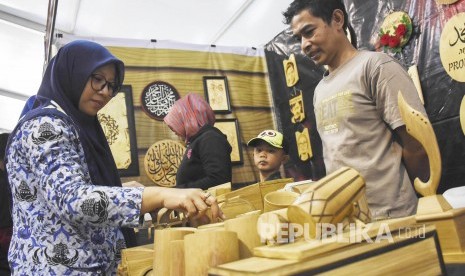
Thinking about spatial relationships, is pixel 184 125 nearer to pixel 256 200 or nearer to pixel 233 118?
pixel 256 200

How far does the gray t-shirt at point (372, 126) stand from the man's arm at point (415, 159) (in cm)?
7

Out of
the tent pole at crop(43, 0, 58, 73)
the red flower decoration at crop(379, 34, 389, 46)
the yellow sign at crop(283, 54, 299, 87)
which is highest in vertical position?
the tent pole at crop(43, 0, 58, 73)

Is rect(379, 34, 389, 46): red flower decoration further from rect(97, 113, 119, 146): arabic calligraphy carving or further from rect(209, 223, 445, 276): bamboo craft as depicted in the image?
rect(97, 113, 119, 146): arabic calligraphy carving

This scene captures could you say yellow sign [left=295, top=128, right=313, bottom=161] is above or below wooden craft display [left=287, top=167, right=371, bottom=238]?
above

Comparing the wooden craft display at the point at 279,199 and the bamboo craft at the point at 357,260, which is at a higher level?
the wooden craft display at the point at 279,199

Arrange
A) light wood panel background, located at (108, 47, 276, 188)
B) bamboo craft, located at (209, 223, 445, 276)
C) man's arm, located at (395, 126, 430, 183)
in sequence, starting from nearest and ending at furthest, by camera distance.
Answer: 1. bamboo craft, located at (209, 223, 445, 276)
2. man's arm, located at (395, 126, 430, 183)
3. light wood panel background, located at (108, 47, 276, 188)

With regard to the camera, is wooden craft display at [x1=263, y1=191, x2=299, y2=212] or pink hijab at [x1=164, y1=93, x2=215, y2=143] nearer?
wooden craft display at [x1=263, y1=191, x2=299, y2=212]

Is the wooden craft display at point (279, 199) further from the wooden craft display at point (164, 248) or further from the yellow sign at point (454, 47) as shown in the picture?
the yellow sign at point (454, 47)

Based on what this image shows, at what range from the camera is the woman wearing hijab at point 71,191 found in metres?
0.85

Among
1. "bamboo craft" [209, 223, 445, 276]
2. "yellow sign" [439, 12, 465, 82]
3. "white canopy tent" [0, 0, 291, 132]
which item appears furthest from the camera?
"white canopy tent" [0, 0, 291, 132]

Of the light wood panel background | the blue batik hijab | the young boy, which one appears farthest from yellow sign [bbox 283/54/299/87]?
the blue batik hijab

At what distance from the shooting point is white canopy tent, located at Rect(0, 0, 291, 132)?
3648 millimetres

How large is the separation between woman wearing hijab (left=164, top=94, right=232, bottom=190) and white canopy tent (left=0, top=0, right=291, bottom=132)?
170cm

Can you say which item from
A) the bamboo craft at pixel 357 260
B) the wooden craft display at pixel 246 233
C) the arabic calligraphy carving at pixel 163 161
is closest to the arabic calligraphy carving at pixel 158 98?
the arabic calligraphy carving at pixel 163 161
